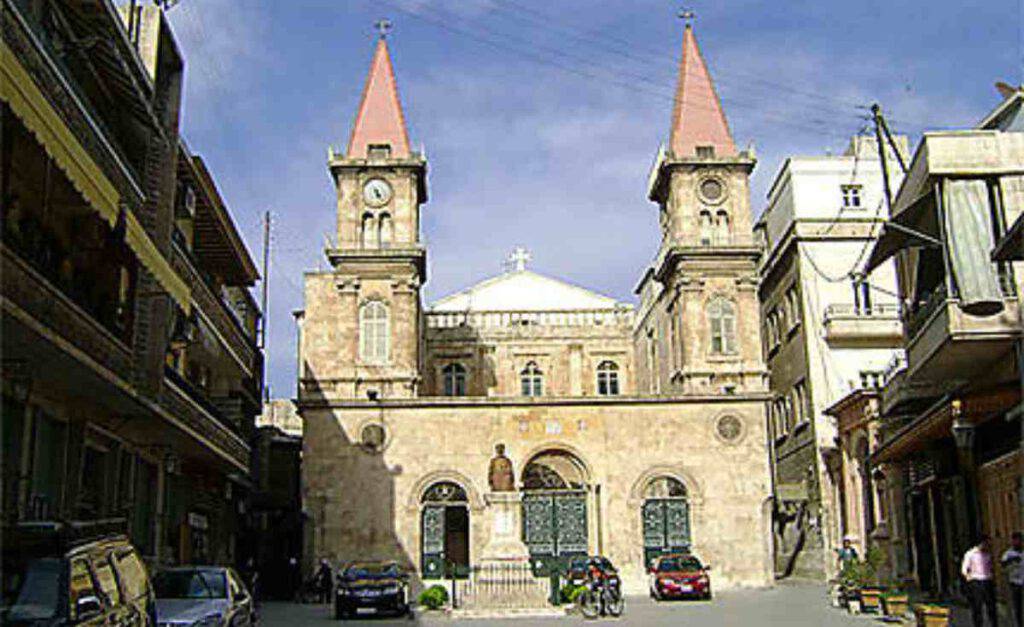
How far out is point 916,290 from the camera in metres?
22.3

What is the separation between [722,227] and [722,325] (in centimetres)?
381

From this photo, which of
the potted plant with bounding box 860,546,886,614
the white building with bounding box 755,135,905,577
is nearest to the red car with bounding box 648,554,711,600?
the potted plant with bounding box 860,546,886,614

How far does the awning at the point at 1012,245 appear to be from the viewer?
→ 16.2m

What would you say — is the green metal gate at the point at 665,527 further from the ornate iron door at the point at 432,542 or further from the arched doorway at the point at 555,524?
the ornate iron door at the point at 432,542

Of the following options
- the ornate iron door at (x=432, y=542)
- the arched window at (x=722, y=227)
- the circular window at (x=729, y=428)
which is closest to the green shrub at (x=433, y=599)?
the ornate iron door at (x=432, y=542)

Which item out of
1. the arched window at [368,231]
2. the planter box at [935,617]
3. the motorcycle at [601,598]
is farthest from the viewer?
the arched window at [368,231]

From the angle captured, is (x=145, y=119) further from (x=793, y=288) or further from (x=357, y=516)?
(x=793, y=288)

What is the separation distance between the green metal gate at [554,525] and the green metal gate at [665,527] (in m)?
1.93

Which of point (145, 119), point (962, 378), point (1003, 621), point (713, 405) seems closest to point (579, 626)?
point (1003, 621)

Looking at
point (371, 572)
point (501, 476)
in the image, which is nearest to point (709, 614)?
point (501, 476)

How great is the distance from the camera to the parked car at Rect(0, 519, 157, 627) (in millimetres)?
7902

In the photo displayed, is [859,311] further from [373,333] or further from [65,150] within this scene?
[65,150]

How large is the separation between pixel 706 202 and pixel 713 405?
8.42 meters

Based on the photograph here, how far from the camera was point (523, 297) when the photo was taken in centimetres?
5997
